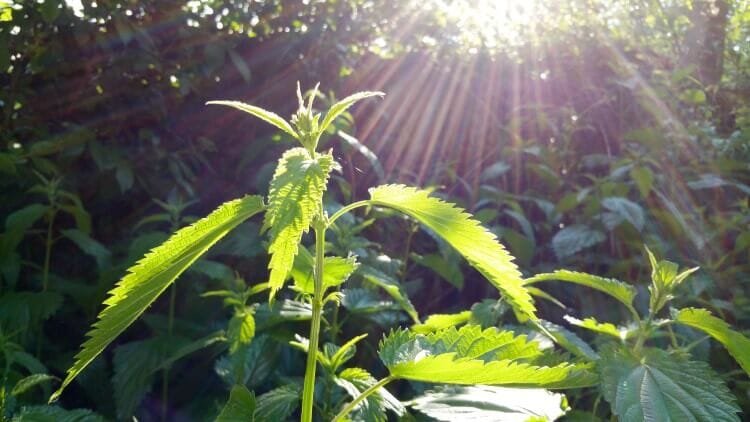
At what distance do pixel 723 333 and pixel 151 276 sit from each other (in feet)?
3.00

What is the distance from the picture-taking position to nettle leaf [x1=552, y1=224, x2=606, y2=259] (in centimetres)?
256

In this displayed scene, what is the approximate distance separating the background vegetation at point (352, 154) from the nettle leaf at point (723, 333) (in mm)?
804

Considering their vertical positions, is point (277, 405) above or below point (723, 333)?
below

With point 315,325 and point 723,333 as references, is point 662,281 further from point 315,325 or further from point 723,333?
point 315,325

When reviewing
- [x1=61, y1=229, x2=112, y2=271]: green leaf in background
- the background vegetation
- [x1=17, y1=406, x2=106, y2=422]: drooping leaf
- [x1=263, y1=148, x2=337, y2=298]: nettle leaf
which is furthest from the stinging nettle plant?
[x1=61, y1=229, x2=112, y2=271]: green leaf in background

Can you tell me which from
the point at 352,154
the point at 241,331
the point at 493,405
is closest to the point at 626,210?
the point at 352,154

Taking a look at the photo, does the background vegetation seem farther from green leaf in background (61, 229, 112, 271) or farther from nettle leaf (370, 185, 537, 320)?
nettle leaf (370, 185, 537, 320)

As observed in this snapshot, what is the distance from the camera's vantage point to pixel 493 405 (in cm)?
104

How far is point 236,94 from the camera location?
306 centimetres

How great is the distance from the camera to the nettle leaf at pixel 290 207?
767mm

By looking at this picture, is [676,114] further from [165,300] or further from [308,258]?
[308,258]

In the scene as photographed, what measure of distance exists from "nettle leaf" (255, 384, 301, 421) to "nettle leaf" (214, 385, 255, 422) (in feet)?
0.19

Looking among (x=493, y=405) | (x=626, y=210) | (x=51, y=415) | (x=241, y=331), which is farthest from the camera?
(x=626, y=210)

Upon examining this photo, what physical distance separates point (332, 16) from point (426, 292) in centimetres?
140
